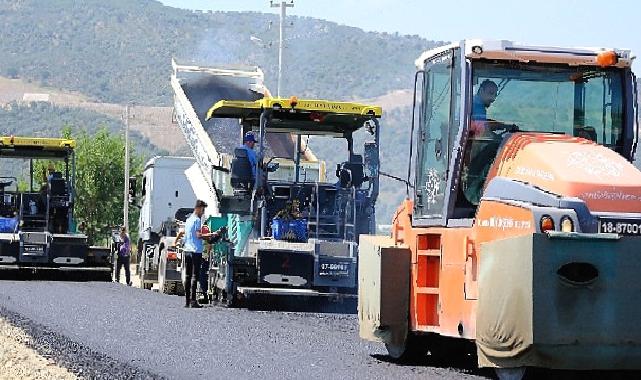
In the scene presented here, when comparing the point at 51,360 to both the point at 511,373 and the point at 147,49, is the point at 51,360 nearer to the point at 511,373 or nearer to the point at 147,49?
the point at 511,373

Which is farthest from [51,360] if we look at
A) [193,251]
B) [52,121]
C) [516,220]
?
[52,121]

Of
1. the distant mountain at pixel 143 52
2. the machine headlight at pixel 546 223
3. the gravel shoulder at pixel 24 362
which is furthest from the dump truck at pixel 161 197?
the distant mountain at pixel 143 52

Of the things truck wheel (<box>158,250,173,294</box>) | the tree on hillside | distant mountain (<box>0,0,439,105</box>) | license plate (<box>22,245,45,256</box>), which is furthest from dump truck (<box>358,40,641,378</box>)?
distant mountain (<box>0,0,439,105</box>)

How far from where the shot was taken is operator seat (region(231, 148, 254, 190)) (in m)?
18.2

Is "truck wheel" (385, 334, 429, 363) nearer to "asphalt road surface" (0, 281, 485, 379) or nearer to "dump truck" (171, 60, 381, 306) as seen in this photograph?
"asphalt road surface" (0, 281, 485, 379)

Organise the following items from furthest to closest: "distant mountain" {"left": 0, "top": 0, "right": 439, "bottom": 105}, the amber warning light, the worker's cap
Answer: "distant mountain" {"left": 0, "top": 0, "right": 439, "bottom": 105} → the worker's cap → the amber warning light

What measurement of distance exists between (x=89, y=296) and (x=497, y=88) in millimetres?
11815

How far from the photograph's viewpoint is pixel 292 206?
1855 centimetres

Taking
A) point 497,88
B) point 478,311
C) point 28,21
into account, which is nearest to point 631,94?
point 497,88

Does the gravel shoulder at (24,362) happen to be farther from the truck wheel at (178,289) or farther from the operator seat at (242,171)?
the truck wheel at (178,289)

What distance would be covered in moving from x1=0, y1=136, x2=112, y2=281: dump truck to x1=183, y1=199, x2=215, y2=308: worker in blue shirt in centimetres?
793

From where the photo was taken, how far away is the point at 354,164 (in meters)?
18.8

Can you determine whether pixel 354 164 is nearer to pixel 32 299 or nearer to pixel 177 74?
pixel 32 299

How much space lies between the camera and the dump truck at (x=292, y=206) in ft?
58.6
